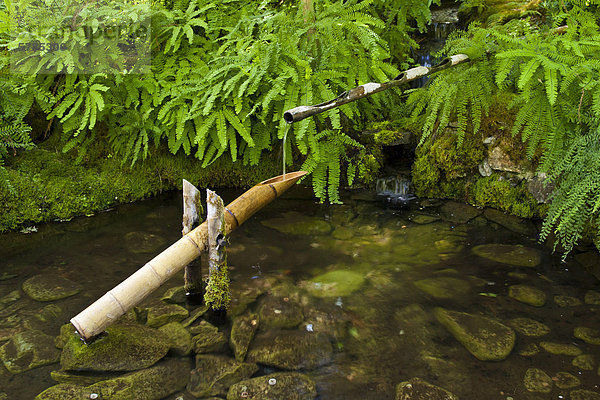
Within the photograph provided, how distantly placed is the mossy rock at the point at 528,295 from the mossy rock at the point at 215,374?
9.43ft

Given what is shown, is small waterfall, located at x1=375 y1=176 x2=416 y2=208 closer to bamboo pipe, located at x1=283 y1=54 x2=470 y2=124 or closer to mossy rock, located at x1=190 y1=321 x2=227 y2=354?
bamboo pipe, located at x1=283 y1=54 x2=470 y2=124

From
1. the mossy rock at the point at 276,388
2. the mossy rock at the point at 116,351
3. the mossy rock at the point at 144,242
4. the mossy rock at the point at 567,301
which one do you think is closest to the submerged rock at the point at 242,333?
the mossy rock at the point at 276,388

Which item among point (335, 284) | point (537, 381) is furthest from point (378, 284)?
point (537, 381)

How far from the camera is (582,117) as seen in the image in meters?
4.47

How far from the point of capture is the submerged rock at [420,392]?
3.18 m

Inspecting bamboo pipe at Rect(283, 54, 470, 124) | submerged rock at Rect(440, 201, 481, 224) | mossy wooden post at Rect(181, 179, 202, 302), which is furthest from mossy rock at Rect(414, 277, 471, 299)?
mossy wooden post at Rect(181, 179, 202, 302)

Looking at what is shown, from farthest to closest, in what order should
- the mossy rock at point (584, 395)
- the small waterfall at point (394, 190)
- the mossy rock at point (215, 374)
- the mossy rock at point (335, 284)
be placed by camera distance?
the small waterfall at point (394, 190) → the mossy rock at point (335, 284) → the mossy rock at point (215, 374) → the mossy rock at point (584, 395)

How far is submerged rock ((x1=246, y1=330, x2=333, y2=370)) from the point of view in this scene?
363 centimetres

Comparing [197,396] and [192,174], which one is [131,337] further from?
[192,174]

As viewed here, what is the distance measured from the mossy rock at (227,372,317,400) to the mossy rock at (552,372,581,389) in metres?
1.95

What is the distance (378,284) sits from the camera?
4.74 meters

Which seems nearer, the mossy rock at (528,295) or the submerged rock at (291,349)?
the submerged rock at (291,349)

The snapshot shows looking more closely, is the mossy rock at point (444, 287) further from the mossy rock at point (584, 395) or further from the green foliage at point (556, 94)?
the mossy rock at point (584, 395)

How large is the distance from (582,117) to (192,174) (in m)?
5.73
